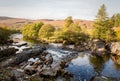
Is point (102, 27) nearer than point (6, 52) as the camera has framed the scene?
No

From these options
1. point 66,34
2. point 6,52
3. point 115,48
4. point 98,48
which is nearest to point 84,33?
point 66,34

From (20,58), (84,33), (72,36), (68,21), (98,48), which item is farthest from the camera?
(68,21)

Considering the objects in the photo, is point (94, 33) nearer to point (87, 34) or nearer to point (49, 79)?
point (87, 34)

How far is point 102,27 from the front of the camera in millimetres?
91688

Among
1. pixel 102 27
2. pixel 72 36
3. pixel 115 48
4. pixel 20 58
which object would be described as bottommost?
pixel 115 48

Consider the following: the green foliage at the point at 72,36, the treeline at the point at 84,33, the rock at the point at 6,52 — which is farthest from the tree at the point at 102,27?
the rock at the point at 6,52

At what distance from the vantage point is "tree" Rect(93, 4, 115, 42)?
292ft

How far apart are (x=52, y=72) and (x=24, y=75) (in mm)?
5823

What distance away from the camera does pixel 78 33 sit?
103 meters

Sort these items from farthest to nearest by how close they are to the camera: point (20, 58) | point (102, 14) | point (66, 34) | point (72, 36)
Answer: point (66, 34) → point (72, 36) → point (102, 14) → point (20, 58)

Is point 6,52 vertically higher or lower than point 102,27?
lower

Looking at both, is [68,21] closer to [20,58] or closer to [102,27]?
[102,27]

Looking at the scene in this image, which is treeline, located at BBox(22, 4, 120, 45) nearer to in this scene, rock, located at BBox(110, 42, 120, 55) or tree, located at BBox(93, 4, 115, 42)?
tree, located at BBox(93, 4, 115, 42)

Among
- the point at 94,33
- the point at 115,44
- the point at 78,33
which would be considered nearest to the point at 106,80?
the point at 115,44
